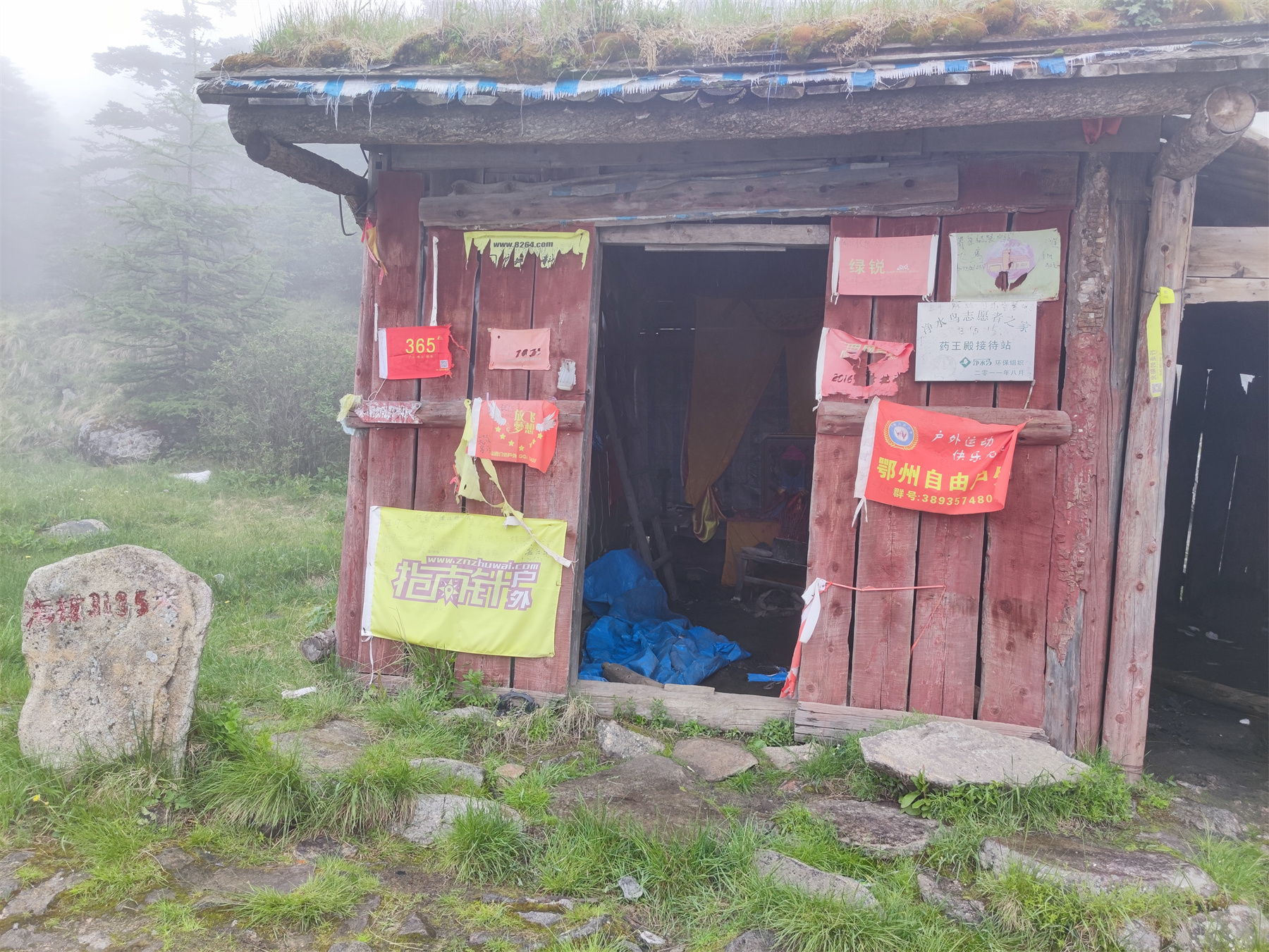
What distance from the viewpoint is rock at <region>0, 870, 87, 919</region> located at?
9.12ft

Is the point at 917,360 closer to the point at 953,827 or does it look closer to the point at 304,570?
the point at 953,827

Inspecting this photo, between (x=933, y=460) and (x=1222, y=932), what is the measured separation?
221cm

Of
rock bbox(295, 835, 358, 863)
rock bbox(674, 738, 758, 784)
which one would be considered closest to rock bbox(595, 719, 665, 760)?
rock bbox(674, 738, 758, 784)

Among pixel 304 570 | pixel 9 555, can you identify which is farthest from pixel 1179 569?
pixel 9 555

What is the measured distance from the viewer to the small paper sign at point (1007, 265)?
159 inches

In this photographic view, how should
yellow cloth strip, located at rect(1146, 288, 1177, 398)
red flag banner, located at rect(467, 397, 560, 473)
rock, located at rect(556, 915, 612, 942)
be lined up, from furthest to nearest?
1. red flag banner, located at rect(467, 397, 560, 473)
2. yellow cloth strip, located at rect(1146, 288, 1177, 398)
3. rock, located at rect(556, 915, 612, 942)

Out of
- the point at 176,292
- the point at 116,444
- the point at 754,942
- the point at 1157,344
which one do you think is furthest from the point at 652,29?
the point at 176,292

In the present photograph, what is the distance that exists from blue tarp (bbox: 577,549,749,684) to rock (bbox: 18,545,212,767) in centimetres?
237

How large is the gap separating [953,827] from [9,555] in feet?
27.7

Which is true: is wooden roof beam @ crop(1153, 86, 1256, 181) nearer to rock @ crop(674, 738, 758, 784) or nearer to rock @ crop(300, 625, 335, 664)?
rock @ crop(674, 738, 758, 784)

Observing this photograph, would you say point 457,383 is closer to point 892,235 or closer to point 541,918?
point 892,235

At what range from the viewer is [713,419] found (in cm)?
866

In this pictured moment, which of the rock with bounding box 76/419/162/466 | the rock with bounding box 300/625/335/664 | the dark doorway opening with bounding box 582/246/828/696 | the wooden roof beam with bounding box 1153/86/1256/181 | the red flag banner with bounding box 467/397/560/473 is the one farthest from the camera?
the rock with bounding box 76/419/162/466

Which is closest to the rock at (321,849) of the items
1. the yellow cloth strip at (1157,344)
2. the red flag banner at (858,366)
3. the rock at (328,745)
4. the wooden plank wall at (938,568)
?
the rock at (328,745)
